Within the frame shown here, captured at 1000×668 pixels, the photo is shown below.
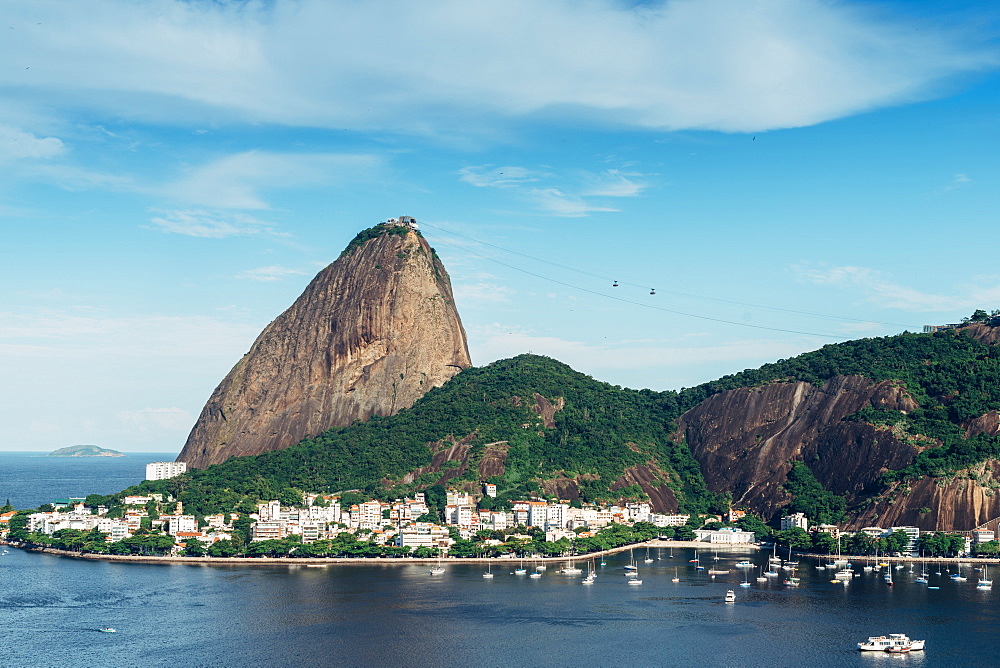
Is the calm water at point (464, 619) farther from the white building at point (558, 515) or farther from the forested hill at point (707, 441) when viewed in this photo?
the forested hill at point (707, 441)

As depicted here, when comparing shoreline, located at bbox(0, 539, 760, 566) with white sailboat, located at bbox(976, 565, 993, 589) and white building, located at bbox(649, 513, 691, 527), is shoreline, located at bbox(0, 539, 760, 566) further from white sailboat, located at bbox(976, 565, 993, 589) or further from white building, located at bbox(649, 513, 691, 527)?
white sailboat, located at bbox(976, 565, 993, 589)

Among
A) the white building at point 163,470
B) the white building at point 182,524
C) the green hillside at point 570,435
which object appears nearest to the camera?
the white building at point 182,524

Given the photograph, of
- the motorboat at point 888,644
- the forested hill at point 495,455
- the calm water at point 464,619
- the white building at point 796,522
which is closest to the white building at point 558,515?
the forested hill at point 495,455

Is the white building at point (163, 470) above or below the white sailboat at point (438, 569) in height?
above

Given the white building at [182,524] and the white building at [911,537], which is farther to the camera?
the white building at [182,524]

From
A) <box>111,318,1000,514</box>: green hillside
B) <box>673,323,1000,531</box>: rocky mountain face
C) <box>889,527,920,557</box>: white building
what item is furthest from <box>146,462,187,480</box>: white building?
<box>889,527,920,557</box>: white building

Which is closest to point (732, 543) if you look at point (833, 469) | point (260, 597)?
point (833, 469)

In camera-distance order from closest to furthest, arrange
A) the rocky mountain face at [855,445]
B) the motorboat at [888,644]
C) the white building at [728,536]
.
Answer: the motorboat at [888,644], the rocky mountain face at [855,445], the white building at [728,536]
